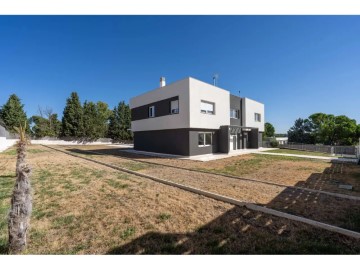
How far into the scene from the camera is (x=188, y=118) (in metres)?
15.1

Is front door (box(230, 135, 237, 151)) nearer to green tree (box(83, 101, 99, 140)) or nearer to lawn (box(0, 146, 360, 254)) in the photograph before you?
lawn (box(0, 146, 360, 254))

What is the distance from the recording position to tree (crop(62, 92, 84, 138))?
40.2 m

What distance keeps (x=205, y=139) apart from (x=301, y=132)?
120 ft

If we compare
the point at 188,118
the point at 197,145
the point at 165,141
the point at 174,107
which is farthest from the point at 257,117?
the point at 165,141

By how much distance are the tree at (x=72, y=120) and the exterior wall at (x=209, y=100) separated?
3443 cm

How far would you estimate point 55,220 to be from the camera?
13.7 feet

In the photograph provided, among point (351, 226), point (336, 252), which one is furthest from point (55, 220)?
point (351, 226)

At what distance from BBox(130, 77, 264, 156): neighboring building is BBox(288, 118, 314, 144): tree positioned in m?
25.6

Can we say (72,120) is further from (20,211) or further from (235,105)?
(20,211)

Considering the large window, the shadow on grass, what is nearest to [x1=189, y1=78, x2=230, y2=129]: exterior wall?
the large window

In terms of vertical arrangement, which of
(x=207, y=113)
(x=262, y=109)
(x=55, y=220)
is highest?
(x=262, y=109)

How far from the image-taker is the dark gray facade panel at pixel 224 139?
18041mm
